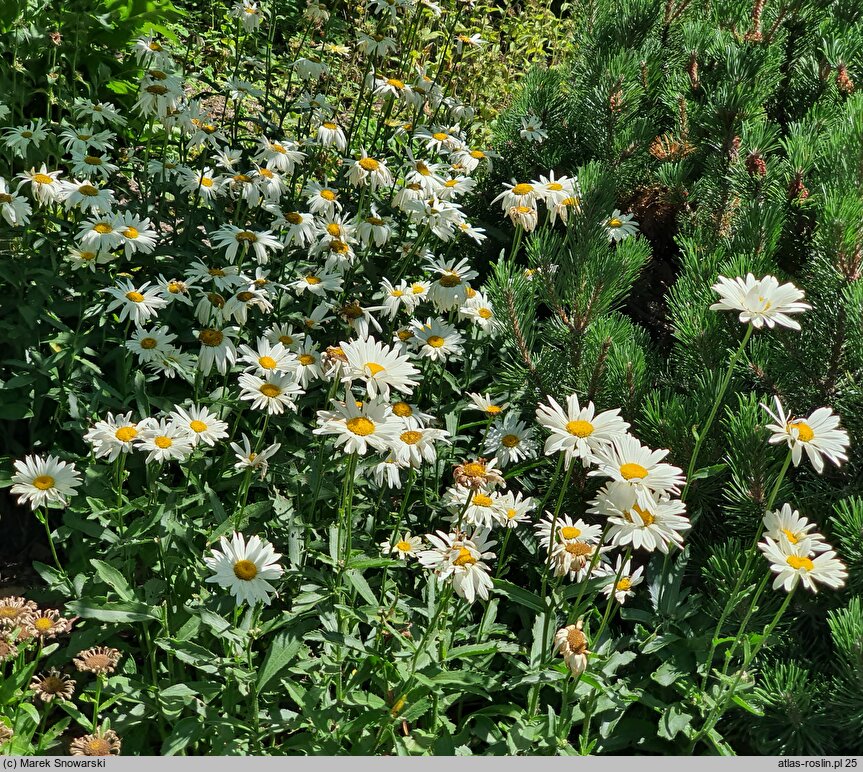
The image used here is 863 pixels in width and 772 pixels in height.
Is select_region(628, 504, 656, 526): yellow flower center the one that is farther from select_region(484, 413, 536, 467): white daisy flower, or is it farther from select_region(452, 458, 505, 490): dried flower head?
select_region(484, 413, 536, 467): white daisy flower

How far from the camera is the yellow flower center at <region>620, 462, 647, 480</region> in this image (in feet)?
5.48

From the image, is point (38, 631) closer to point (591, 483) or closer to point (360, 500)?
point (360, 500)

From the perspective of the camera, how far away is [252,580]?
1.91m

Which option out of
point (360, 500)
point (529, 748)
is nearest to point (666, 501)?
point (529, 748)

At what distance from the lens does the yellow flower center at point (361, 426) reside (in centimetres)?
180

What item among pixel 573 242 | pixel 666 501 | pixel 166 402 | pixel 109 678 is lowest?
pixel 109 678

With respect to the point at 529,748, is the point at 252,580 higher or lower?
higher

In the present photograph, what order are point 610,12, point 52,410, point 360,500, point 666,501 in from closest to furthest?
1. point 666,501
2. point 360,500
3. point 52,410
4. point 610,12

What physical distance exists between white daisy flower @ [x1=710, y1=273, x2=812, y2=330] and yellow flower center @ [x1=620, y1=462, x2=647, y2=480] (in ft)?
1.11

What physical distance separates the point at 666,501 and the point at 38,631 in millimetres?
1430

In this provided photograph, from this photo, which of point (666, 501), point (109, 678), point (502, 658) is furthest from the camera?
point (502, 658)

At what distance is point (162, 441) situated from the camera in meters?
2.05

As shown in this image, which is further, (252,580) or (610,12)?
(610,12)

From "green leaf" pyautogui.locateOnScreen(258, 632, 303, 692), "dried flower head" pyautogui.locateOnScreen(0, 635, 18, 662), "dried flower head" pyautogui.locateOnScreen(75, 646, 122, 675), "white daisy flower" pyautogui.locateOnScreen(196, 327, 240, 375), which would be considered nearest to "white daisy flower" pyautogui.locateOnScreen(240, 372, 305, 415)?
"white daisy flower" pyautogui.locateOnScreen(196, 327, 240, 375)
